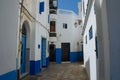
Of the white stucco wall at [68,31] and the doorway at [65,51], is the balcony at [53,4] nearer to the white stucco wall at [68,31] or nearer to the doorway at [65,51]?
the white stucco wall at [68,31]

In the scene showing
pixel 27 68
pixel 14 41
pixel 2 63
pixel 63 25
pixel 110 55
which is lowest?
pixel 27 68

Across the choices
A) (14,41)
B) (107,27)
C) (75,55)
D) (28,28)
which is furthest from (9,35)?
(75,55)

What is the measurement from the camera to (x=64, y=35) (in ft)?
59.6

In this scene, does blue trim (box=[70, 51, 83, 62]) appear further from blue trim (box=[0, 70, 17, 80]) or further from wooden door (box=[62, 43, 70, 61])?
blue trim (box=[0, 70, 17, 80])

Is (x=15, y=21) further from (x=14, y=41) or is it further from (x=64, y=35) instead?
(x=64, y=35)

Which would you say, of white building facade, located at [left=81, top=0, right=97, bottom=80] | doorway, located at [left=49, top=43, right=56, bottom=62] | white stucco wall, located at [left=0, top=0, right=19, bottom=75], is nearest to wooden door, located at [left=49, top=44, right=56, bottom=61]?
doorway, located at [left=49, top=43, right=56, bottom=62]

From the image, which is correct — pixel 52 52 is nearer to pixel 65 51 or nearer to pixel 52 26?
pixel 65 51

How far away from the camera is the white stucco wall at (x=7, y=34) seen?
2.79m

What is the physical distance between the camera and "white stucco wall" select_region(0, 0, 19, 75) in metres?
2.79

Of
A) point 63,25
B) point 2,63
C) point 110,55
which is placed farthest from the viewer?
point 63,25

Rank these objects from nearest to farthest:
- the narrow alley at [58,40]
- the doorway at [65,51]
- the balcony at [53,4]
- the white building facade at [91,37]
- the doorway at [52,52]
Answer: the narrow alley at [58,40] → the white building facade at [91,37] → the balcony at [53,4] → the doorway at [52,52] → the doorway at [65,51]

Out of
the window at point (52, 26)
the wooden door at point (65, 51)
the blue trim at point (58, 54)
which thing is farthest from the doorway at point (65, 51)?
the window at point (52, 26)

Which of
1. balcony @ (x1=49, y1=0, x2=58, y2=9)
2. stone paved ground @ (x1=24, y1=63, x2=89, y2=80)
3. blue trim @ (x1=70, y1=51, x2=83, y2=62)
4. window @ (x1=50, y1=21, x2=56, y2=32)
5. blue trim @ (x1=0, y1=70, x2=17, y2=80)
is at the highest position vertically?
balcony @ (x1=49, y1=0, x2=58, y2=9)

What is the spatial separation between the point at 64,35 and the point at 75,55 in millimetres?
3216
